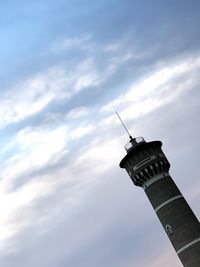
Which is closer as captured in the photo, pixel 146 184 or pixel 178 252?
pixel 178 252

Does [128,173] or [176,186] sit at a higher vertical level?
[128,173]

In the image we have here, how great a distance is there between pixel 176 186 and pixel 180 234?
5018 millimetres

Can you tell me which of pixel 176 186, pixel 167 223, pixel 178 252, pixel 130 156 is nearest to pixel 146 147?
pixel 130 156

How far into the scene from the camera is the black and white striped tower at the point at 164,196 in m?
34.9

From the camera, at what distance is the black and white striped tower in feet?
114

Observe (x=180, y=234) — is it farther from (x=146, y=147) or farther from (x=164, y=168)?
(x=146, y=147)

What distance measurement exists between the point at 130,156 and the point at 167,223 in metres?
7.73

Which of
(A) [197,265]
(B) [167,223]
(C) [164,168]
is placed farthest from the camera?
(C) [164,168]

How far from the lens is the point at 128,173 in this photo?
4022cm

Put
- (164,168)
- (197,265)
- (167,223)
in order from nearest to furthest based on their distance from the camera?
1. (197,265)
2. (167,223)
3. (164,168)

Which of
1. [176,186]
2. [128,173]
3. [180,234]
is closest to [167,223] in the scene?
[180,234]

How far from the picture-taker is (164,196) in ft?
122

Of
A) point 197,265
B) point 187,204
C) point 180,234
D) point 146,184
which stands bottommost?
point 197,265

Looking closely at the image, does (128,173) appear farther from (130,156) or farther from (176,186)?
(176,186)
